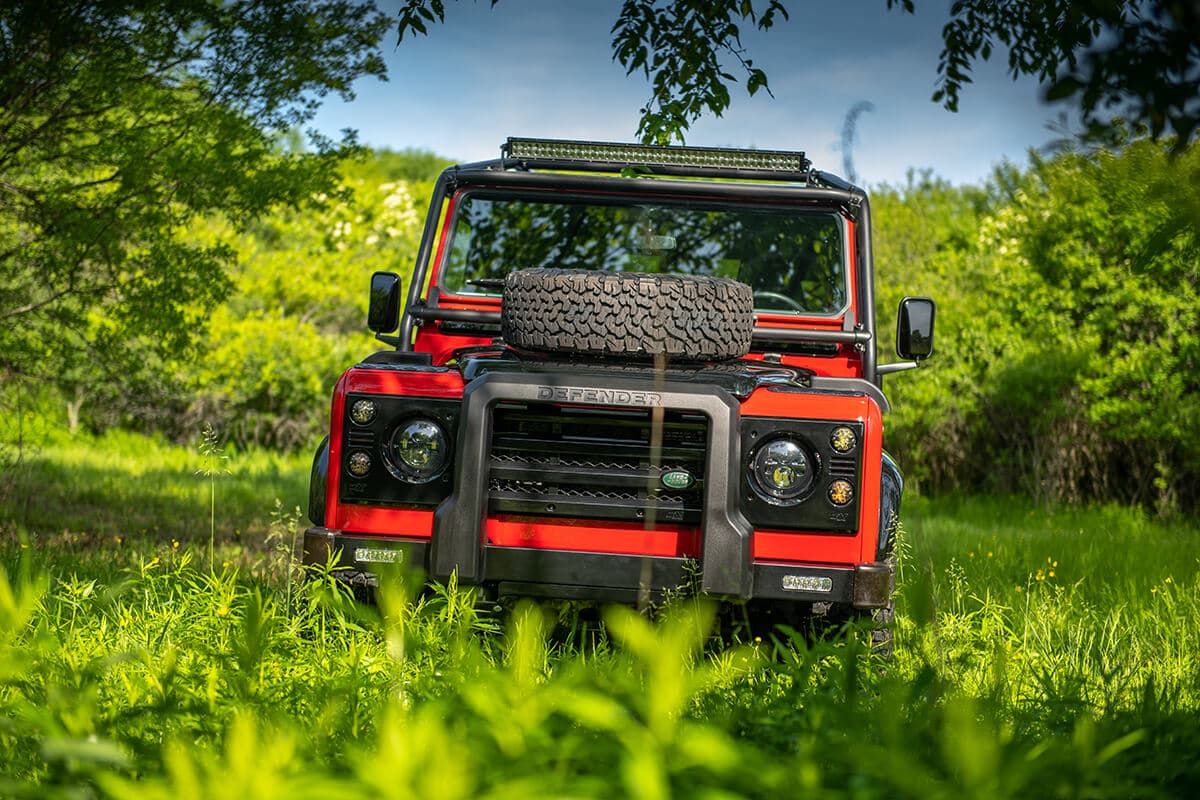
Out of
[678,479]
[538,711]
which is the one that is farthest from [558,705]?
[678,479]

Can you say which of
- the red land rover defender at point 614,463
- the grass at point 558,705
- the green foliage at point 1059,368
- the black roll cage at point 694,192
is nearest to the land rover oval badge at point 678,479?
the red land rover defender at point 614,463

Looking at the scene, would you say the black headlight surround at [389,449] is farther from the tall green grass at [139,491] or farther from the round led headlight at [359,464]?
the tall green grass at [139,491]

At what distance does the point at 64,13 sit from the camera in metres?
6.07

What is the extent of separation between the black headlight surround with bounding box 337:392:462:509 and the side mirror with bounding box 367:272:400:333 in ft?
4.09

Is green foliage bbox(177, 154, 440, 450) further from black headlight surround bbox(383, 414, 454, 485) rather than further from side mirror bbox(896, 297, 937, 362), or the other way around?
black headlight surround bbox(383, 414, 454, 485)

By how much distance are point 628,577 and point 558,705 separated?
1.99 m

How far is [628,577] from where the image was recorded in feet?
12.3

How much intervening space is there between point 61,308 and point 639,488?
5020 mm

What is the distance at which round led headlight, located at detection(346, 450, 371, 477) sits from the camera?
3.93 m

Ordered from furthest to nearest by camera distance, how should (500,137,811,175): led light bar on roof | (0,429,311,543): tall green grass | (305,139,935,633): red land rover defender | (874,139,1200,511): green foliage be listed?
(874,139,1200,511): green foliage, (0,429,311,543): tall green grass, (500,137,811,175): led light bar on roof, (305,139,935,633): red land rover defender

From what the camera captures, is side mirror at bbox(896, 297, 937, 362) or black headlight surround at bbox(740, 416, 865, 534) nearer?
black headlight surround at bbox(740, 416, 865, 534)

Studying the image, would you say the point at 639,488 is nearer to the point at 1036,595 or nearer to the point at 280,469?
the point at 1036,595

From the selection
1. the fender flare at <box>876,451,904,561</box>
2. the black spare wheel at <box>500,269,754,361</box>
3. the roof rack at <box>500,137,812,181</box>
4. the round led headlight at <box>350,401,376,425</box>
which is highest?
the roof rack at <box>500,137,812,181</box>

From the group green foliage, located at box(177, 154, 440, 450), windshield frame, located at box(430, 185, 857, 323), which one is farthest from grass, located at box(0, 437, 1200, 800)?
green foliage, located at box(177, 154, 440, 450)
